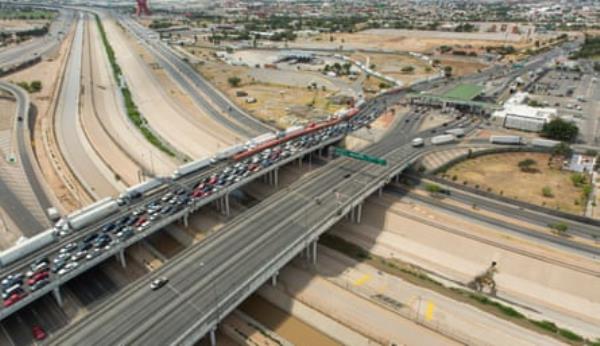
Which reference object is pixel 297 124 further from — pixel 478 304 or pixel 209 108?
pixel 478 304

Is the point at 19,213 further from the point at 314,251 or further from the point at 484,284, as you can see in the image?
the point at 484,284

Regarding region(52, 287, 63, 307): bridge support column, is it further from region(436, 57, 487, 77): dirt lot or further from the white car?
region(436, 57, 487, 77): dirt lot

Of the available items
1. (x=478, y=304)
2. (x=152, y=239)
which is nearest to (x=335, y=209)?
(x=478, y=304)

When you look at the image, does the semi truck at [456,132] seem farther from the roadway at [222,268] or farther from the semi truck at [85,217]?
the semi truck at [85,217]

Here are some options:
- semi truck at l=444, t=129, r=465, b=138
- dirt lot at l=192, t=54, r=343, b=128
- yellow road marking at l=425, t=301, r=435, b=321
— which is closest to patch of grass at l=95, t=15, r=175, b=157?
dirt lot at l=192, t=54, r=343, b=128

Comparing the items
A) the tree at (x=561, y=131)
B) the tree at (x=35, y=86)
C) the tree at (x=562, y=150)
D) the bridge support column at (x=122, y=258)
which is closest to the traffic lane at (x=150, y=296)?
the bridge support column at (x=122, y=258)

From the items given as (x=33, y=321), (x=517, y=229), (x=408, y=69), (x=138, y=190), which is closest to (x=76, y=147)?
(x=138, y=190)
